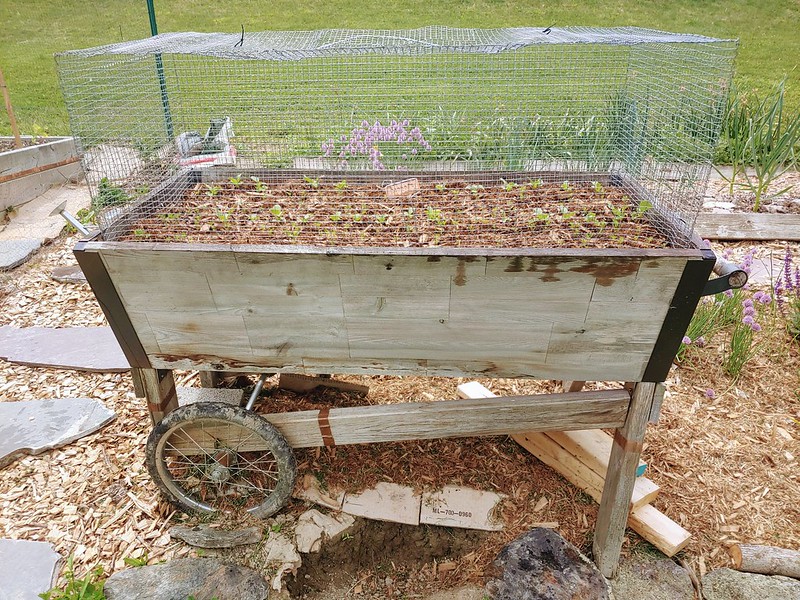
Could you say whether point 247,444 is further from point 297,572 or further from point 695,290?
point 695,290

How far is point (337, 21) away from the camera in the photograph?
31.6 feet

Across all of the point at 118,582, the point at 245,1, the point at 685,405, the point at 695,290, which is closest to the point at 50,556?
the point at 118,582

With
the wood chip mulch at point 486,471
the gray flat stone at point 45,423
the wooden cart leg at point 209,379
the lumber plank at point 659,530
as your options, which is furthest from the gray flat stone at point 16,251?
the lumber plank at point 659,530

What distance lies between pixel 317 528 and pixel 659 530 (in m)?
1.21

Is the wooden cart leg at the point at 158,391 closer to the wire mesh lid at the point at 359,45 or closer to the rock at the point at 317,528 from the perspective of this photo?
the rock at the point at 317,528

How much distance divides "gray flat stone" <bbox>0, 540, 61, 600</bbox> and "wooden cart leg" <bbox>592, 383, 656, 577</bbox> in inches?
72.3

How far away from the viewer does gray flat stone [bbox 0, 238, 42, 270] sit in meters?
3.68

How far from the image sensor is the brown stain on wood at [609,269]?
1.38m

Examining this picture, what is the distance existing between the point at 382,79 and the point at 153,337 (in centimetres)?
115

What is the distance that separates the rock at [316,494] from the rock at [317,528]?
4cm

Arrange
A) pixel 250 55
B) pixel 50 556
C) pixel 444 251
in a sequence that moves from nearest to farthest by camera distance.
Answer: pixel 444 251
pixel 250 55
pixel 50 556

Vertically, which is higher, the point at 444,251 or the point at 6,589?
the point at 444,251

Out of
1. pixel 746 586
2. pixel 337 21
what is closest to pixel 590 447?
pixel 746 586

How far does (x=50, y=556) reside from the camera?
73.5 inches
